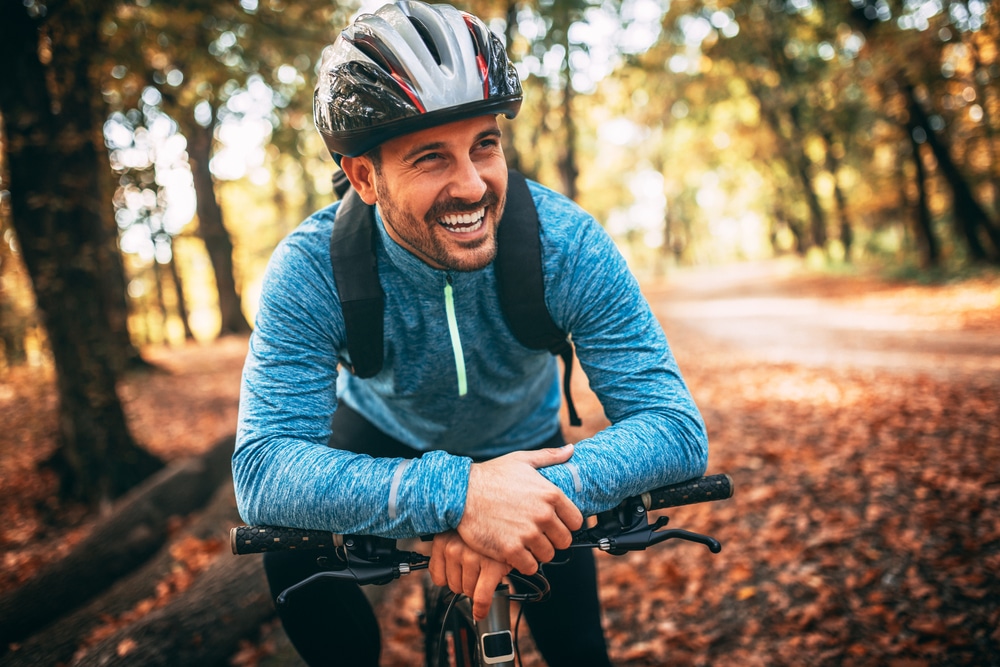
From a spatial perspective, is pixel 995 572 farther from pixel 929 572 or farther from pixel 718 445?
pixel 718 445

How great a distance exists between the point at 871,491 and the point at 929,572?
1052mm

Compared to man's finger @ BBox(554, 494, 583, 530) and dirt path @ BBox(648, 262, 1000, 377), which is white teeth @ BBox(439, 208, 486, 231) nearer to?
man's finger @ BBox(554, 494, 583, 530)

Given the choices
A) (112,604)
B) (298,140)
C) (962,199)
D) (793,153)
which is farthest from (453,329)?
(793,153)

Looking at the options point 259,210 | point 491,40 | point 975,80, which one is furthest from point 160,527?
point 259,210

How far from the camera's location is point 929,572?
3.48 m

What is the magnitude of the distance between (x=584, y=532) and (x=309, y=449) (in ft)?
2.62

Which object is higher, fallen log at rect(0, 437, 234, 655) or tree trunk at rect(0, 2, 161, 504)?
tree trunk at rect(0, 2, 161, 504)

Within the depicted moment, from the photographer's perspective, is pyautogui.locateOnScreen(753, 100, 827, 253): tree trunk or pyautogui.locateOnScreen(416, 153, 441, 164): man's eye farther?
pyautogui.locateOnScreen(753, 100, 827, 253): tree trunk

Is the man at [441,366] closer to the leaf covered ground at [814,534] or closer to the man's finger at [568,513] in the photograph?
the man's finger at [568,513]

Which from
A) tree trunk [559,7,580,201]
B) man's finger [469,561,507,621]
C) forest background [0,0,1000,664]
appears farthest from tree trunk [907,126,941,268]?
man's finger [469,561,507,621]

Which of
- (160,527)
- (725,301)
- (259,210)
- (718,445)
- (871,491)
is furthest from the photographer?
(259,210)

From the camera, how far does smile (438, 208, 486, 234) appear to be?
1812 mm

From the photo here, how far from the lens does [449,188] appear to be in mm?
1766

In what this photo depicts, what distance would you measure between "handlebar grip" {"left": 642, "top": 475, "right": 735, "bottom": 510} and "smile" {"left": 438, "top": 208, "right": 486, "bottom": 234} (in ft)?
3.15
